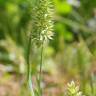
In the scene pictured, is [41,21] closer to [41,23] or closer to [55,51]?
[41,23]

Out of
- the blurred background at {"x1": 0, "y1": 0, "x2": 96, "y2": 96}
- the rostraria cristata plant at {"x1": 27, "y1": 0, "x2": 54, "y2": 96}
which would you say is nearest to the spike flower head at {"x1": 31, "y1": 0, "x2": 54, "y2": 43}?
the rostraria cristata plant at {"x1": 27, "y1": 0, "x2": 54, "y2": 96}

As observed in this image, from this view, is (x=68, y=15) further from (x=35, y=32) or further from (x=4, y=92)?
(x=35, y=32)

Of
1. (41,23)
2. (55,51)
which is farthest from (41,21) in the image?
(55,51)

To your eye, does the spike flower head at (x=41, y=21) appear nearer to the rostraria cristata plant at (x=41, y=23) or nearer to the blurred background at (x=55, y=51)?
the rostraria cristata plant at (x=41, y=23)

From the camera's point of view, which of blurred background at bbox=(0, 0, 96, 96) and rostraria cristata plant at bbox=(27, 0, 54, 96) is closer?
rostraria cristata plant at bbox=(27, 0, 54, 96)

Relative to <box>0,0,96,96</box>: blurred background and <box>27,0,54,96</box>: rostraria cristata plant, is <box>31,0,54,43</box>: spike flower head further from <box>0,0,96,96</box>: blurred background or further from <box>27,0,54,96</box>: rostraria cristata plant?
<box>0,0,96,96</box>: blurred background

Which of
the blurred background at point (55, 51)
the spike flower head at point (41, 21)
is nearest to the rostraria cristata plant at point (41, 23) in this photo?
the spike flower head at point (41, 21)
